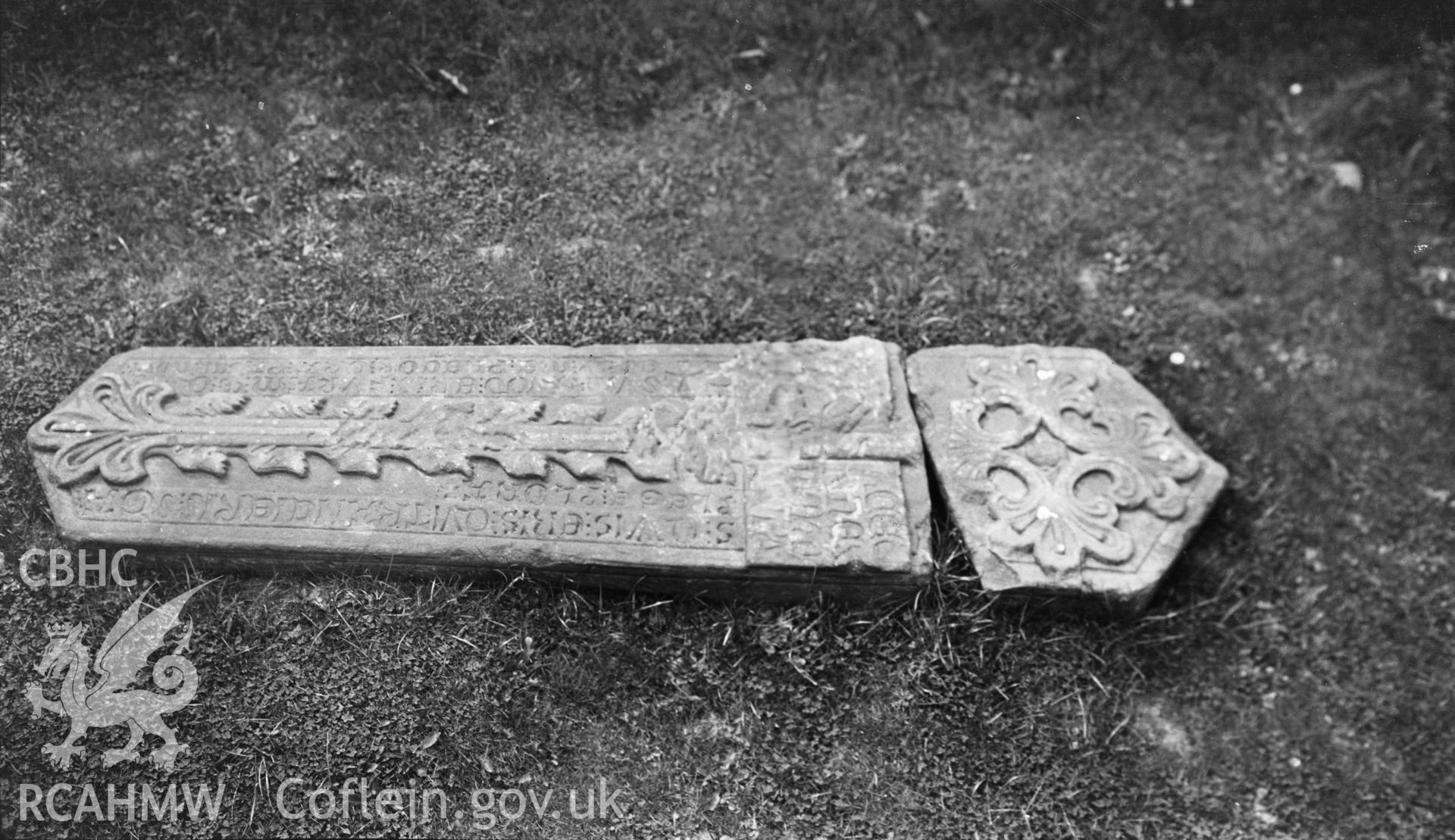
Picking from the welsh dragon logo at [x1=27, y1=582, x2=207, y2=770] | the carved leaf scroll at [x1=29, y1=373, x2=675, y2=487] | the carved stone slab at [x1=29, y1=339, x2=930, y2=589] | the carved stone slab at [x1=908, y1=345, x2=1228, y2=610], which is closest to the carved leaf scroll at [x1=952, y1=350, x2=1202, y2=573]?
the carved stone slab at [x1=908, y1=345, x2=1228, y2=610]

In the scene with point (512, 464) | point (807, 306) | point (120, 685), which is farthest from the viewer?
point (807, 306)

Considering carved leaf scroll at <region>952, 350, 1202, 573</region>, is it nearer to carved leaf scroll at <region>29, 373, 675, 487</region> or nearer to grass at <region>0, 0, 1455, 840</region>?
grass at <region>0, 0, 1455, 840</region>

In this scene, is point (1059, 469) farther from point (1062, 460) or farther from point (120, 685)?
point (120, 685)

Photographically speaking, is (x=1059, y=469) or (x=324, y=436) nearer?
(x=324, y=436)

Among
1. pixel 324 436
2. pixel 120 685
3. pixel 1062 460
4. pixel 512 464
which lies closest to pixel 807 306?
pixel 1062 460

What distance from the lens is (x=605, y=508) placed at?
10.6ft

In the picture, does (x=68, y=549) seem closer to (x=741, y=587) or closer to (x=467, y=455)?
(x=467, y=455)

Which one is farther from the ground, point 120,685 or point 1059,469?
point 1059,469

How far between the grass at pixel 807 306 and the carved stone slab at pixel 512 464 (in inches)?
9.8

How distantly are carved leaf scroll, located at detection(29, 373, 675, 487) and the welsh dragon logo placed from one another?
0.53 metres

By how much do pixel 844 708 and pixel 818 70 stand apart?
10.3 feet

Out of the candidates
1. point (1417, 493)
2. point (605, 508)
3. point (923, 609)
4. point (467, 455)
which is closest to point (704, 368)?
point (605, 508)

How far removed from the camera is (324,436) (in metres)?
3.32

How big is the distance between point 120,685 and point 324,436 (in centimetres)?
105
